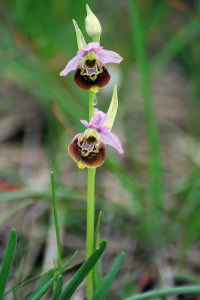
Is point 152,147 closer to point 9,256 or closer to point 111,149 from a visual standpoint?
point 111,149

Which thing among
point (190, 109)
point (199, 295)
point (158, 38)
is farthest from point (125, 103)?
point (199, 295)

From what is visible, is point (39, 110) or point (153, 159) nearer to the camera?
point (153, 159)

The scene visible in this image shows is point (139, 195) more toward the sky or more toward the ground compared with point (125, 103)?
more toward the ground

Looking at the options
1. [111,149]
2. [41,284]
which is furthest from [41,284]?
[111,149]

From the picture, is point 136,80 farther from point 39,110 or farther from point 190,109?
point 39,110

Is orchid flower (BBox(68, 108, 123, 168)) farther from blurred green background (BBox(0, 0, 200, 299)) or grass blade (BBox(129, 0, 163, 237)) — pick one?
grass blade (BBox(129, 0, 163, 237))

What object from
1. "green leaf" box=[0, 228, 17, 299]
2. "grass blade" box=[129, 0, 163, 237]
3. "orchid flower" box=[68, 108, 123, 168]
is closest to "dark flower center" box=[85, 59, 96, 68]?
"orchid flower" box=[68, 108, 123, 168]

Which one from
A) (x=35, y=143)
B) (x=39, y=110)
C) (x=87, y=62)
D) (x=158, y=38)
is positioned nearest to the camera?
(x=87, y=62)
